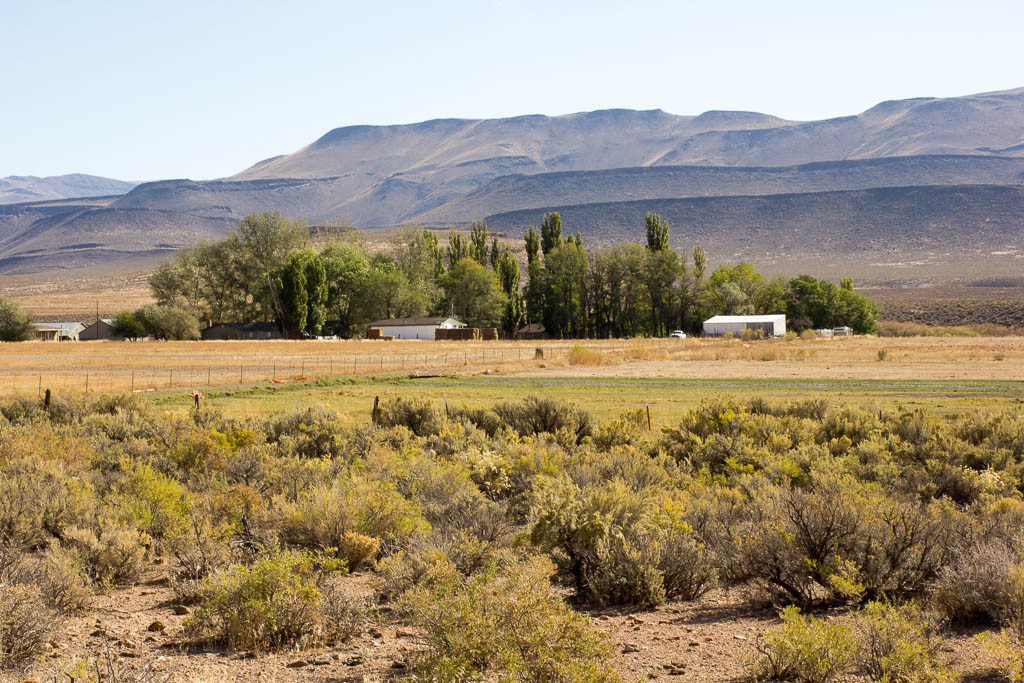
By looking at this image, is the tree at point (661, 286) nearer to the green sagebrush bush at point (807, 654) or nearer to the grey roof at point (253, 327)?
the grey roof at point (253, 327)

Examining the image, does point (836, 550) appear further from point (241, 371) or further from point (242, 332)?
point (242, 332)

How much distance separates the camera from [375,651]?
858cm

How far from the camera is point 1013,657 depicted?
7316 millimetres

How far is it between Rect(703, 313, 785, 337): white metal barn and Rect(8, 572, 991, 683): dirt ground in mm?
101982

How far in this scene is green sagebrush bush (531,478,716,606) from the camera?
10.1m

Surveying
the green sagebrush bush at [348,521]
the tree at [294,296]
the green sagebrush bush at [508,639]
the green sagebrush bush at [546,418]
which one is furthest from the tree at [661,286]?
the green sagebrush bush at [508,639]

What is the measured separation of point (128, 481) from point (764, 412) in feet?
52.1

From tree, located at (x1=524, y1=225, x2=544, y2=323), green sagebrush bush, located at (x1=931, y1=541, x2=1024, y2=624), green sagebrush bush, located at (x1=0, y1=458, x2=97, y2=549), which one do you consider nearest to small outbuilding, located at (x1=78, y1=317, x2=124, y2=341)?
tree, located at (x1=524, y1=225, x2=544, y2=323)

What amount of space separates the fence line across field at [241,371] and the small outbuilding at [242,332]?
3593 centimetres

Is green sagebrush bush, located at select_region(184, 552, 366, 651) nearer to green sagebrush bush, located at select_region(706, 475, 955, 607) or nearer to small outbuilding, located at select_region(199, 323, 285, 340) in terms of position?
green sagebrush bush, located at select_region(706, 475, 955, 607)

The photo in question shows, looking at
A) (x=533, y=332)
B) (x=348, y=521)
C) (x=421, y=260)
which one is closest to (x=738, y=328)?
(x=533, y=332)

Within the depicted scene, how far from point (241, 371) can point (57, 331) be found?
7616 centimetres

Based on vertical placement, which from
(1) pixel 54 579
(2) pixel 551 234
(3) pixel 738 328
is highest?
(2) pixel 551 234

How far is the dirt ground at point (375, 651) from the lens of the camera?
7871 millimetres
